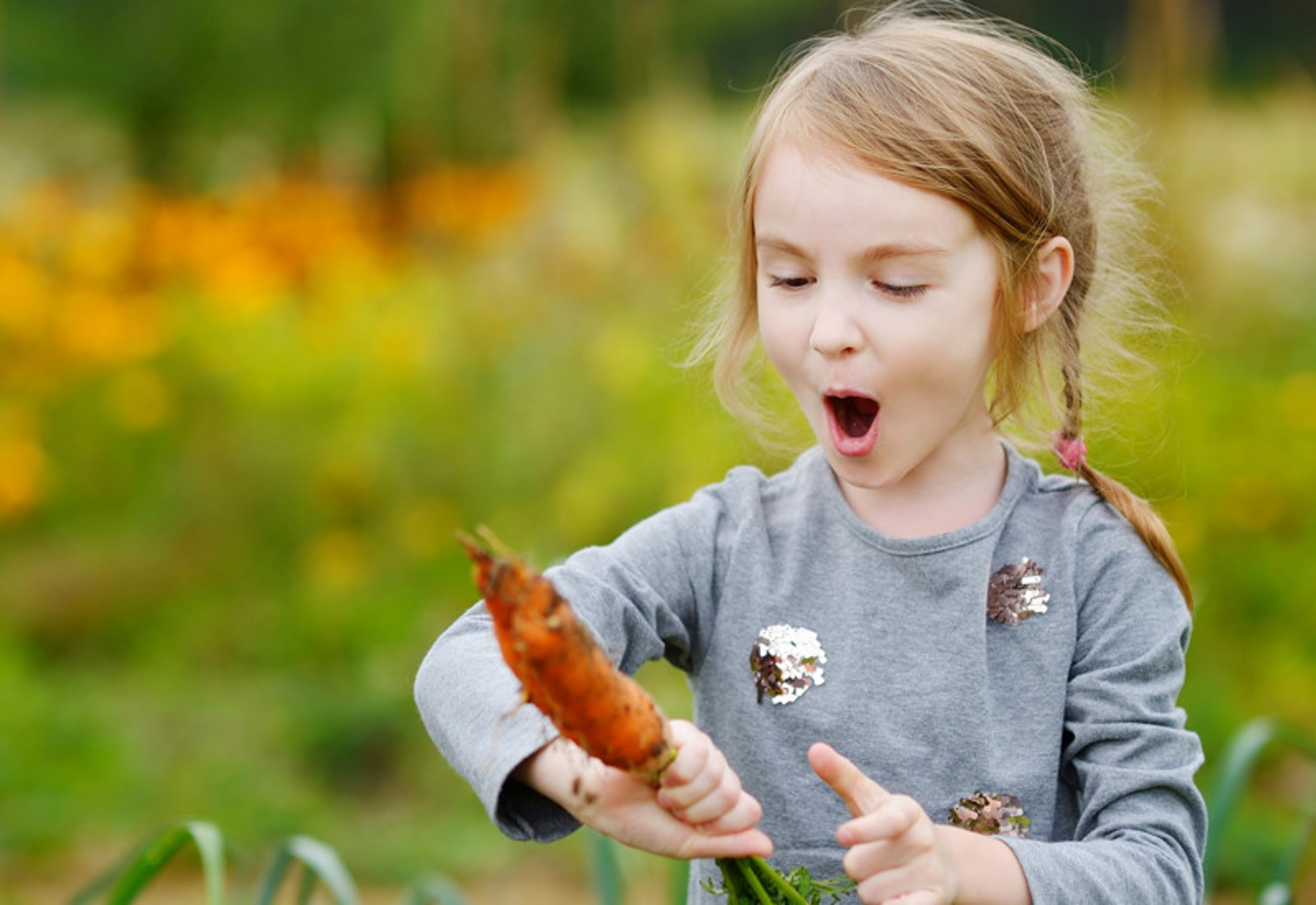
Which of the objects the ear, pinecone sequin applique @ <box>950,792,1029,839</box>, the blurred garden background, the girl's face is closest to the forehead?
the girl's face

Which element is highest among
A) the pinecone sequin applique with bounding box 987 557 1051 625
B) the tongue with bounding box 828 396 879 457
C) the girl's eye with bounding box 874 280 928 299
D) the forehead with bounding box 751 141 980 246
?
the forehead with bounding box 751 141 980 246

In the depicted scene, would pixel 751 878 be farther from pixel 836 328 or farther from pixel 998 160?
pixel 998 160

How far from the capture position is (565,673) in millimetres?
1068

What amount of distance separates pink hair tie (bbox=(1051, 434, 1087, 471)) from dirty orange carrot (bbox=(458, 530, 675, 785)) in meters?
0.58

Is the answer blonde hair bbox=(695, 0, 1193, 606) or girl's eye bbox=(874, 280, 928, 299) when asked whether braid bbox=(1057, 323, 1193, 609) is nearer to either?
blonde hair bbox=(695, 0, 1193, 606)

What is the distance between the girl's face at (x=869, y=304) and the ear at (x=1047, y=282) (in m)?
0.07

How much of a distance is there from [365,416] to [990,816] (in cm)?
362

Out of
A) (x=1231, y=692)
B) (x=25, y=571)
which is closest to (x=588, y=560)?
(x=1231, y=692)

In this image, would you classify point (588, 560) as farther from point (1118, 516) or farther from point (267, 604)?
point (267, 604)

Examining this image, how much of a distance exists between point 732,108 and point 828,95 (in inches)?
368

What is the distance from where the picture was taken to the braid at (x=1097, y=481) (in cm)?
147

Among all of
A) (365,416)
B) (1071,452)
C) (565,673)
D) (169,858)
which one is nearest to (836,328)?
(1071,452)

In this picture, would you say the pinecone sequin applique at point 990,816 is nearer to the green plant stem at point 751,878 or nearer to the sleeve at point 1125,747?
the sleeve at point 1125,747

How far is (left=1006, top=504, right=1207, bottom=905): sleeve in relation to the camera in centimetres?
129
